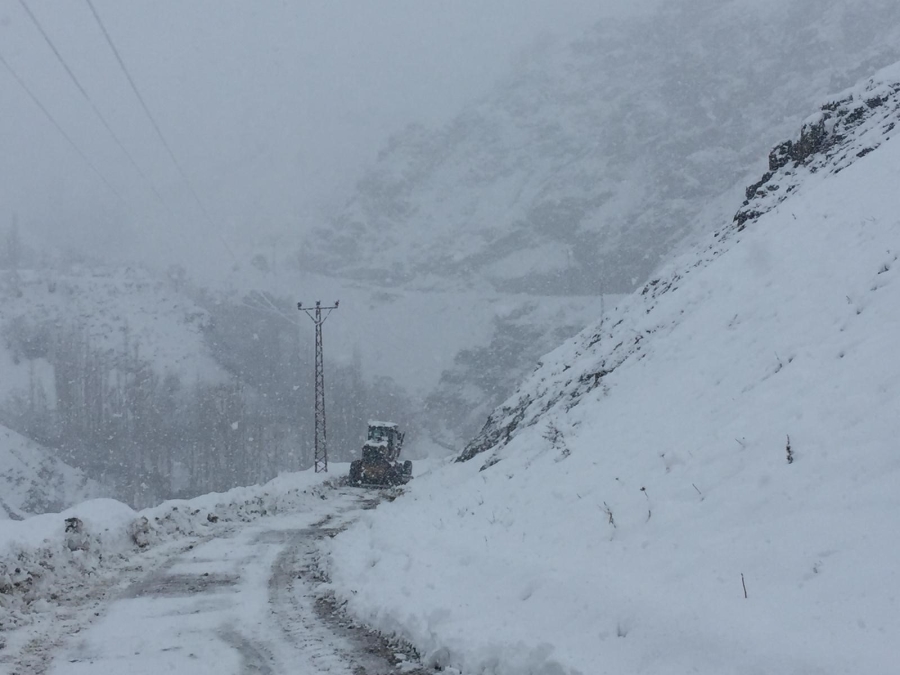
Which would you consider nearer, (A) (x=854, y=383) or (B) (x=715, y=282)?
(A) (x=854, y=383)

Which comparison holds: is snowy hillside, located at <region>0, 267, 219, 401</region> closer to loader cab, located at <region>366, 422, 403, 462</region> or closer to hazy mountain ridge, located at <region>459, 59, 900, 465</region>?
loader cab, located at <region>366, 422, 403, 462</region>

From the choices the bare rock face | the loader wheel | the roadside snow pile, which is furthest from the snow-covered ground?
the bare rock face

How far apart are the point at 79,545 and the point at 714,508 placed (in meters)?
9.16

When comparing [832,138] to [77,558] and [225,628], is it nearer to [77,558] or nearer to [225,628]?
[225,628]

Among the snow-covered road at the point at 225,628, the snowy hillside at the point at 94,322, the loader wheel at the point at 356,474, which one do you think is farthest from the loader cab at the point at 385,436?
the snowy hillside at the point at 94,322

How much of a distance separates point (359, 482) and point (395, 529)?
21536 millimetres

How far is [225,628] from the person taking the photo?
736cm

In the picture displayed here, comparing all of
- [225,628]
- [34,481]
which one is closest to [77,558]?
[225,628]

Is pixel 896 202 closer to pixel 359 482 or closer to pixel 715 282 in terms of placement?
pixel 715 282

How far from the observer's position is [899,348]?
24.3 ft

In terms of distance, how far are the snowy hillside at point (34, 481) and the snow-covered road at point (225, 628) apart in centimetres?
11325

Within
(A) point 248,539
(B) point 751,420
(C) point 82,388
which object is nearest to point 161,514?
(A) point 248,539

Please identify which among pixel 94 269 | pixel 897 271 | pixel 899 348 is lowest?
pixel 899 348

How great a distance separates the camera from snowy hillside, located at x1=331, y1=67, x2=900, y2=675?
486 centimetres
